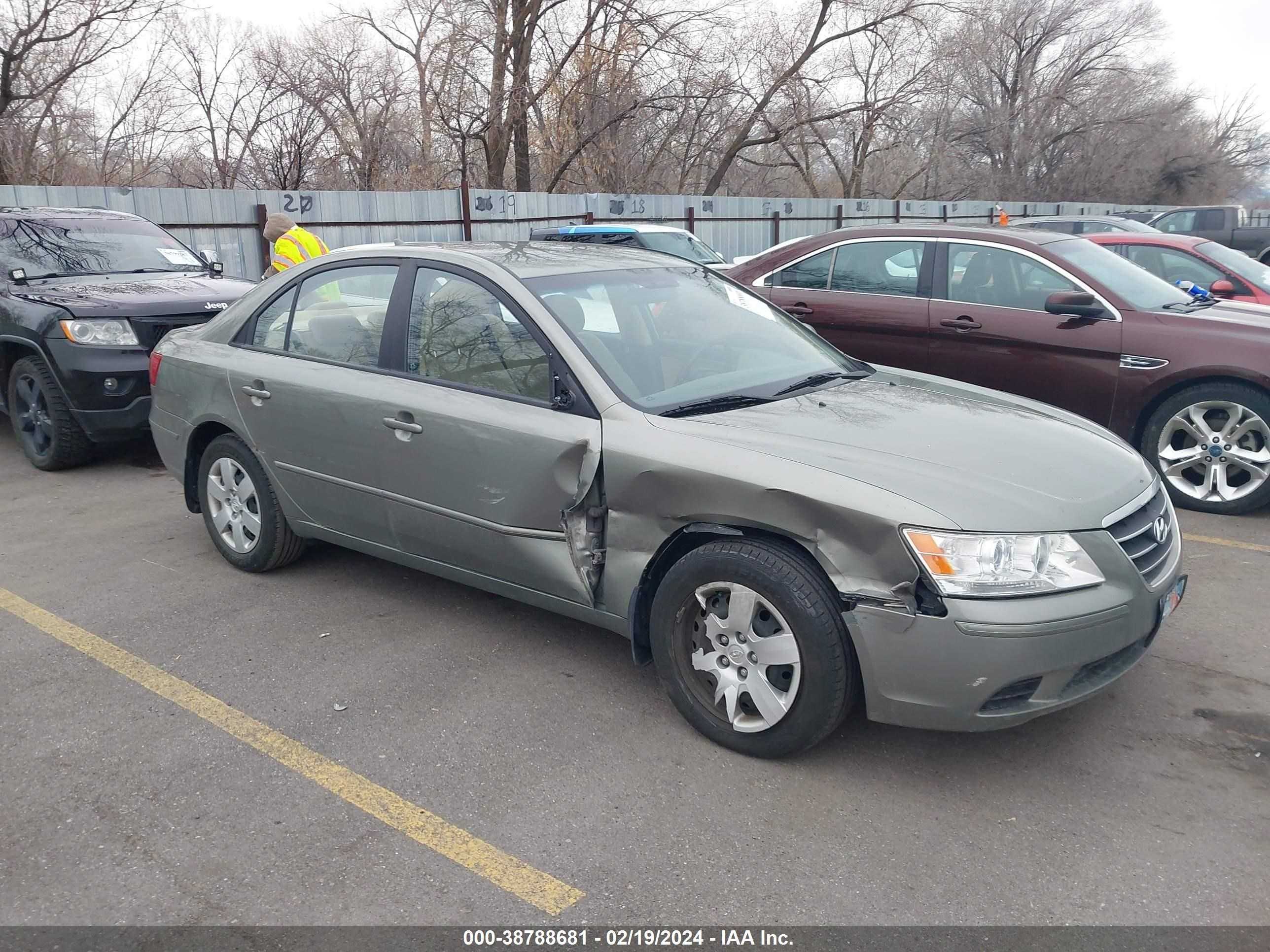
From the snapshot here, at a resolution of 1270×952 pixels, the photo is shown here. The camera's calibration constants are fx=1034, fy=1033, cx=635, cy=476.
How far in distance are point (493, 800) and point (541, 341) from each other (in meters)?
1.63

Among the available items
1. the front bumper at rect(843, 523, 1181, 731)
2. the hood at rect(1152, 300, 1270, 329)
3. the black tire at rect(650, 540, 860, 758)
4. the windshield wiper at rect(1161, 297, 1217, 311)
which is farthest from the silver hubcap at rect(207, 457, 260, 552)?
the windshield wiper at rect(1161, 297, 1217, 311)

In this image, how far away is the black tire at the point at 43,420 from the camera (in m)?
6.94

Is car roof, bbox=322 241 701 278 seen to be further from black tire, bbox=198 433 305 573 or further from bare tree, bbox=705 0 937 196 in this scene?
bare tree, bbox=705 0 937 196

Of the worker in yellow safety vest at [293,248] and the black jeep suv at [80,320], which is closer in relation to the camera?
the black jeep suv at [80,320]

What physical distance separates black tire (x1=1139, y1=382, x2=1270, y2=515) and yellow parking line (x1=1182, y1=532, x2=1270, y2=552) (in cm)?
42

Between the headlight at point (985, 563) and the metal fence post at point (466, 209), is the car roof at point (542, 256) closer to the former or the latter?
the headlight at point (985, 563)

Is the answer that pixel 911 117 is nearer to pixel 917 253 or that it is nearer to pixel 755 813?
pixel 917 253

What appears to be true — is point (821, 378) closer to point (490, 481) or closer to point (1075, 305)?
point (490, 481)

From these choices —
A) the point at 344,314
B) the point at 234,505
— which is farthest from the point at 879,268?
the point at 234,505

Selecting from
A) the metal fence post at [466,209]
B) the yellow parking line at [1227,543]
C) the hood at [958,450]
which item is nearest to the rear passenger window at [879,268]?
the yellow parking line at [1227,543]

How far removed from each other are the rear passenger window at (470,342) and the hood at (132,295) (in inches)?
132

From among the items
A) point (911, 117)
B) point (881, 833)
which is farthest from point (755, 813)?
point (911, 117)

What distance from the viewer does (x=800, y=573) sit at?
3119mm

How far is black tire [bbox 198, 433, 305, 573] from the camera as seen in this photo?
4.85 metres
